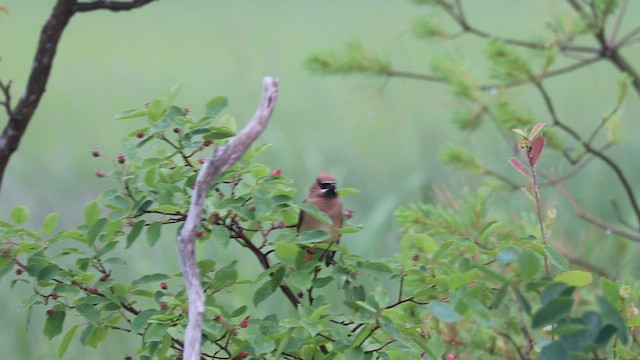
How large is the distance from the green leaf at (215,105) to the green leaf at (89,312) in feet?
0.78

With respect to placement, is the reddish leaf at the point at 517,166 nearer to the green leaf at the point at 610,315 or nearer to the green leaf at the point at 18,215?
the green leaf at the point at 610,315

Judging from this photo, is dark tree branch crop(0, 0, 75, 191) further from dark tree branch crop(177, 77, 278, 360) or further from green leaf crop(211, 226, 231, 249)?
dark tree branch crop(177, 77, 278, 360)

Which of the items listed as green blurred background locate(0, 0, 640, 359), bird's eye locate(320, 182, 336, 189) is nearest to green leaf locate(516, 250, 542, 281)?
bird's eye locate(320, 182, 336, 189)

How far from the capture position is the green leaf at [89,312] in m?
1.03

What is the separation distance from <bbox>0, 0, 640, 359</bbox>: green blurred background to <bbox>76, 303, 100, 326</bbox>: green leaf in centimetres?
112

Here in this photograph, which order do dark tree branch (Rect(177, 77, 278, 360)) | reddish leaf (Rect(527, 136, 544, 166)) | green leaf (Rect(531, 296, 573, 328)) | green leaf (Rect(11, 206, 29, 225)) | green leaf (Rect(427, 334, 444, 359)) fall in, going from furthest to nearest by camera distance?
green leaf (Rect(11, 206, 29, 225)) < green leaf (Rect(427, 334, 444, 359)) < reddish leaf (Rect(527, 136, 544, 166)) < dark tree branch (Rect(177, 77, 278, 360)) < green leaf (Rect(531, 296, 573, 328))

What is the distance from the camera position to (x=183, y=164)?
1.05 m

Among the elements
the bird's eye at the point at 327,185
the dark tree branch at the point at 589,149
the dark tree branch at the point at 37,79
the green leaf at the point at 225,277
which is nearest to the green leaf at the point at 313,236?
the green leaf at the point at 225,277

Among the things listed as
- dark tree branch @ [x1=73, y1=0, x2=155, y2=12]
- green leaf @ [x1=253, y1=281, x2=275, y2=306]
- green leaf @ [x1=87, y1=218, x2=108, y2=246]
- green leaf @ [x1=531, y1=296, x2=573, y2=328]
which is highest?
dark tree branch @ [x1=73, y1=0, x2=155, y2=12]

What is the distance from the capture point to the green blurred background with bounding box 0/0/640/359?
232 cm

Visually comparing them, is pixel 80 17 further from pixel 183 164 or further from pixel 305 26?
pixel 183 164

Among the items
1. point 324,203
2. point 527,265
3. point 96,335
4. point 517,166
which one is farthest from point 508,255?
point 324,203

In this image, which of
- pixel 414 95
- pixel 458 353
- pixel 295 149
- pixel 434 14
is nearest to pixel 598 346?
pixel 458 353

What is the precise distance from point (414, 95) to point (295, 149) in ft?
1.42
